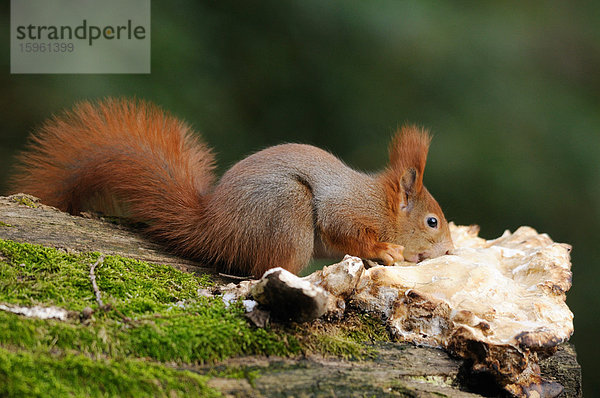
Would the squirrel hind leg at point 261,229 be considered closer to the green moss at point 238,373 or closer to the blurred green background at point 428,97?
the green moss at point 238,373

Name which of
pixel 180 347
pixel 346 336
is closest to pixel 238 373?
pixel 180 347

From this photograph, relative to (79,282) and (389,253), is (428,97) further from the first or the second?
(79,282)

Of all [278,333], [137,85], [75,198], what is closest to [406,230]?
[278,333]

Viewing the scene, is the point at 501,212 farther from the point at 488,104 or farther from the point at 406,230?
the point at 406,230

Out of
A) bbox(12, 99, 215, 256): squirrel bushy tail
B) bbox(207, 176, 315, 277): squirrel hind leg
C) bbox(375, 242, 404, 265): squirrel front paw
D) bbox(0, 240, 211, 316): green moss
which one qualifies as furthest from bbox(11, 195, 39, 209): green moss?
bbox(375, 242, 404, 265): squirrel front paw

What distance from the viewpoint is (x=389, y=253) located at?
83.3 inches

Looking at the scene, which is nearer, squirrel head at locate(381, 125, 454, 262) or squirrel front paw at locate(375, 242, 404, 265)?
squirrel front paw at locate(375, 242, 404, 265)

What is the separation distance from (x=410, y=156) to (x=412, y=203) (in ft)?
0.63

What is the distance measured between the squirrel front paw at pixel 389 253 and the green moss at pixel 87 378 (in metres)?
1.18

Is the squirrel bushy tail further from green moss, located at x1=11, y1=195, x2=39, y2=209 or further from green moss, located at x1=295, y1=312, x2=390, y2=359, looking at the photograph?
green moss, located at x1=295, y1=312, x2=390, y2=359

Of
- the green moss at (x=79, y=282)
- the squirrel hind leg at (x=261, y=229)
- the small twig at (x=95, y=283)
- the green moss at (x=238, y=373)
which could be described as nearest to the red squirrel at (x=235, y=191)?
the squirrel hind leg at (x=261, y=229)

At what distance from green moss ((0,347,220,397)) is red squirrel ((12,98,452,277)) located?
0.86 metres

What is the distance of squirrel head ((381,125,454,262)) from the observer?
2.24 m

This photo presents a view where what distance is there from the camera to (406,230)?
7.40 feet
